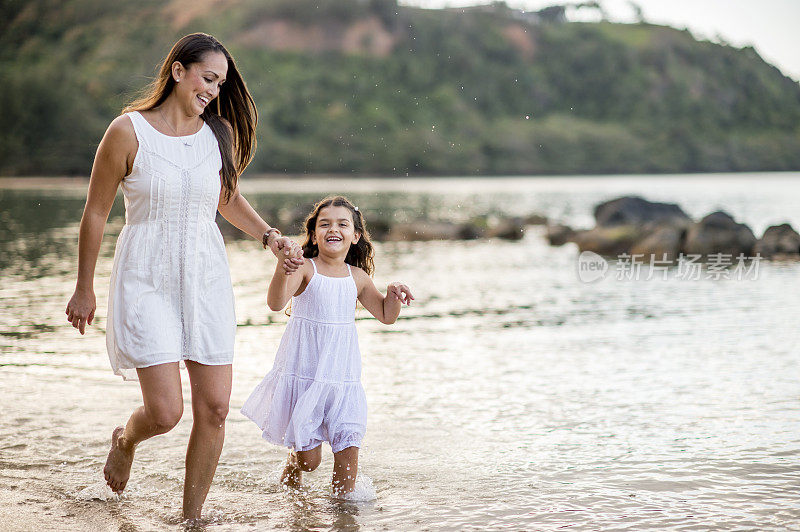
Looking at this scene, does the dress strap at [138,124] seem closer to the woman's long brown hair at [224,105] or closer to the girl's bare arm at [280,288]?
the woman's long brown hair at [224,105]

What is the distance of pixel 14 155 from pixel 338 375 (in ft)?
275

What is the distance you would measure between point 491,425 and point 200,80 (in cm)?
319

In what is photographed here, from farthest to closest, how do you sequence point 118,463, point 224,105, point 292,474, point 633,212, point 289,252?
1. point 633,212
2. point 292,474
3. point 118,463
4. point 224,105
5. point 289,252

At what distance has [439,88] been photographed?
116062 mm

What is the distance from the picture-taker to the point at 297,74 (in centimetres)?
11081

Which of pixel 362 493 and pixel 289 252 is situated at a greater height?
pixel 289 252

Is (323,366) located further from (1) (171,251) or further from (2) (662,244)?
(2) (662,244)

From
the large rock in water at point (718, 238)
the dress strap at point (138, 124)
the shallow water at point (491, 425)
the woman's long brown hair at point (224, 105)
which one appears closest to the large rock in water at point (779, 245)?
the large rock in water at point (718, 238)

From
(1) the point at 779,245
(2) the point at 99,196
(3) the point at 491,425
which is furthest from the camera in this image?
(1) the point at 779,245

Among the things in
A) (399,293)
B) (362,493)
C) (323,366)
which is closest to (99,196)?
(323,366)

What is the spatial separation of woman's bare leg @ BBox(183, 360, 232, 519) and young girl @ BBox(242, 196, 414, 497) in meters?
0.49

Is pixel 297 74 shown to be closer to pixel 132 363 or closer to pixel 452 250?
pixel 452 250

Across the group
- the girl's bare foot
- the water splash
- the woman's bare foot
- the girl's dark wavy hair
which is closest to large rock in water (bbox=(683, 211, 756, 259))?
the girl's dark wavy hair

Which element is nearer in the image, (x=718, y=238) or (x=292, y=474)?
(x=292, y=474)
